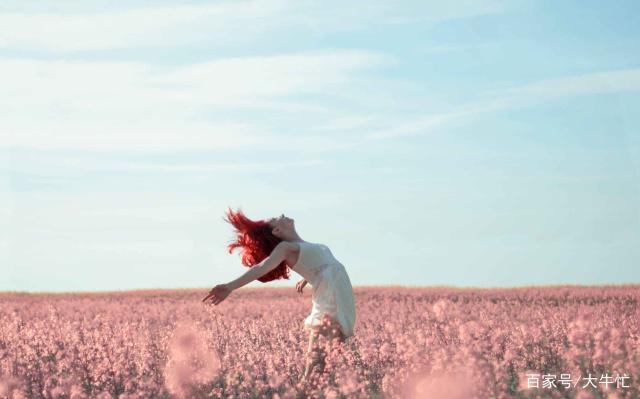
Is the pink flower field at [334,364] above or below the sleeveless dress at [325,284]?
below

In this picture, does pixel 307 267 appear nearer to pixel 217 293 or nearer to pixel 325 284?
pixel 325 284

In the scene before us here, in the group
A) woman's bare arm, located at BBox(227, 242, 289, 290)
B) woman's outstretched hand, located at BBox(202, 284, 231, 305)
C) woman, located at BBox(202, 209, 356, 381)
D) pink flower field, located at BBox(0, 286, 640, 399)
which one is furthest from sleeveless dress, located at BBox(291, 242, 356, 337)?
woman's outstretched hand, located at BBox(202, 284, 231, 305)

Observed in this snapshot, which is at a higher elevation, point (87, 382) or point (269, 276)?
point (269, 276)

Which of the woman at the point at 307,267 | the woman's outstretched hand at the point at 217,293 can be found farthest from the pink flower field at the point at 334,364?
the woman's outstretched hand at the point at 217,293

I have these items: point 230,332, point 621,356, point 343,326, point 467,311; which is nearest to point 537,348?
point 621,356

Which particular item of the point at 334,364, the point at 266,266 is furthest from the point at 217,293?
the point at 334,364

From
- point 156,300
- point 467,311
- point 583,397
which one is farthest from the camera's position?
point 156,300

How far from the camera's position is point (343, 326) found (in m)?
7.05

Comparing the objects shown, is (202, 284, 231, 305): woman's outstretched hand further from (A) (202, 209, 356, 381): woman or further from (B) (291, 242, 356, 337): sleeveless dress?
(B) (291, 242, 356, 337): sleeveless dress

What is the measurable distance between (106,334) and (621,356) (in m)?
5.66

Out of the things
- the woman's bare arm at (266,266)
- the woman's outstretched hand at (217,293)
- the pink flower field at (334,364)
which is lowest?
the pink flower field at (334,364)

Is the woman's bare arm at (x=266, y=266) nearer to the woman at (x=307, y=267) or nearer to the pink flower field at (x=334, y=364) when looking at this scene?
the woman at (x=307, y=267)

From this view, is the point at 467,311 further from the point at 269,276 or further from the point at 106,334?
the point at 269,276

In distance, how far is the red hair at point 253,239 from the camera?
284 inches
